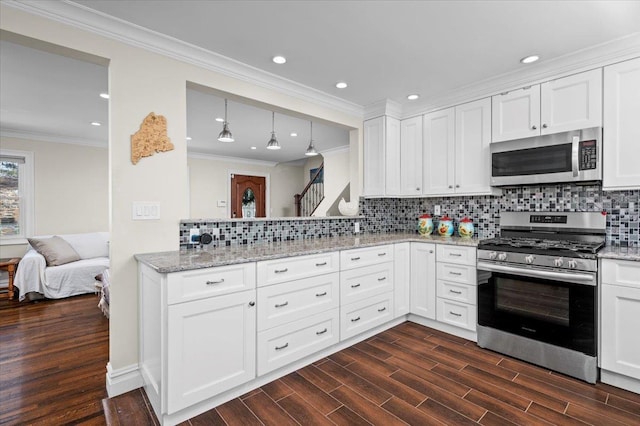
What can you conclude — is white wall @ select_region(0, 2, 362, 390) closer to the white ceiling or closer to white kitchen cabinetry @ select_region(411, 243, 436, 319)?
the white ceiling

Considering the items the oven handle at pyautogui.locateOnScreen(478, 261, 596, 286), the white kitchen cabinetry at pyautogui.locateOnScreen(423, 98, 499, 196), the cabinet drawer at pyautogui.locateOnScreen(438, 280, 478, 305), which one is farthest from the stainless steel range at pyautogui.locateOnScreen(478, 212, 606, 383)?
the white kitchen cabinetry at pyautogui.locateOnScreen(423, 98, 499, 196)

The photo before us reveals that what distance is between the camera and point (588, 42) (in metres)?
2.34

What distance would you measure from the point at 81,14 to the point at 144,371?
2333mm

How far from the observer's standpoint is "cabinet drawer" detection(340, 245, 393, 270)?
265cm

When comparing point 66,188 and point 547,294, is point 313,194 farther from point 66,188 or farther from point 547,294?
point 547,294

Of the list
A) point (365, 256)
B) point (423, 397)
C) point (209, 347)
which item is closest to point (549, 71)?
point (365, 256)

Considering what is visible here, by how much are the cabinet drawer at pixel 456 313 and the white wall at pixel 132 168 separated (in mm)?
2515

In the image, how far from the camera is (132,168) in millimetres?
2166

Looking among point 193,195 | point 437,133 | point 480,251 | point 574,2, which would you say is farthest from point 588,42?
point 193,195

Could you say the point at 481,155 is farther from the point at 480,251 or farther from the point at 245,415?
the point at 245,415

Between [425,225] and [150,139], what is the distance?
297 cm

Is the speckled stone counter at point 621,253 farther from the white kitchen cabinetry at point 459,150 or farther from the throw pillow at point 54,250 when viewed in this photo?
the throw pillow at point 54,250

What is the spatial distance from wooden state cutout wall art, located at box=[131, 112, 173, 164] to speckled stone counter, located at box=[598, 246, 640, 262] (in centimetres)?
320

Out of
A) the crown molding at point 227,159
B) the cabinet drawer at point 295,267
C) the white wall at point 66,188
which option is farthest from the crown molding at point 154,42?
the crown molding at point 227,159
